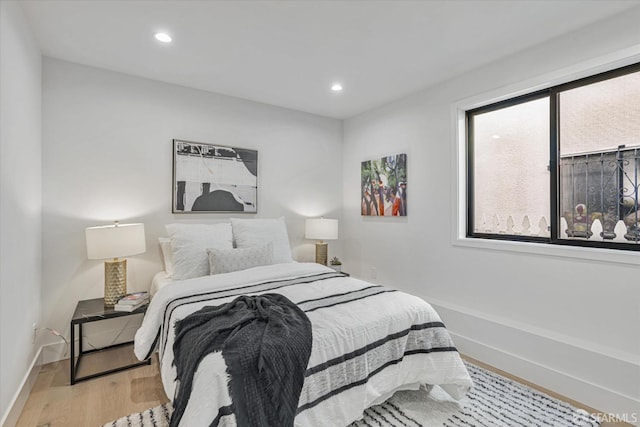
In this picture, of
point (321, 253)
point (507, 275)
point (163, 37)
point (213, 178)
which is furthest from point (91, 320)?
point (507, 275)

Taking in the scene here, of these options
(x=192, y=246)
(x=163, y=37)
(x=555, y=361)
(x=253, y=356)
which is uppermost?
(x=163, y=37)

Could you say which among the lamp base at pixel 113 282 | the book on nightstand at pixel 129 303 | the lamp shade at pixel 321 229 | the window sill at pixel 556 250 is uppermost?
the lamp shade at pixel 321 229

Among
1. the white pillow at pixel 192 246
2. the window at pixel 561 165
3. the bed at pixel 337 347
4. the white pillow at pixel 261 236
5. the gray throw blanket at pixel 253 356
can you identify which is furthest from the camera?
the white pillow at pixel 261 236

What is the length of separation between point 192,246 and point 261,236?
0.67m

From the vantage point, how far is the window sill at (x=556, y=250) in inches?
79.3

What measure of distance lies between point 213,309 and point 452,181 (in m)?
2.38

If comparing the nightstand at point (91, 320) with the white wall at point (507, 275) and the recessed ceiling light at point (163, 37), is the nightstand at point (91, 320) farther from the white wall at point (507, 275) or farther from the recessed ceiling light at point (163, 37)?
the white wall at point (507, 275)

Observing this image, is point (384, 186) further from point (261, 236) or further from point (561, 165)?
point (561, 165)

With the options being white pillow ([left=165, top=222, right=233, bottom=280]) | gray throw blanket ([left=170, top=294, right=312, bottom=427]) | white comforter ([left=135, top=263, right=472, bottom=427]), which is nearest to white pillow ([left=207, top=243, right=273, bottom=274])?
white pillow ([left=165, top=222, right=233, bottom=280])

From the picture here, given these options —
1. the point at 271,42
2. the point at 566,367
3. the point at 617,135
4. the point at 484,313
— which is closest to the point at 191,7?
the point at 271,42

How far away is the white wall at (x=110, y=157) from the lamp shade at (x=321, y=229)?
1.87ft

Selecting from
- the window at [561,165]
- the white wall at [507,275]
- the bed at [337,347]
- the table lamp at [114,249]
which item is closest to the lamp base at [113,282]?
the table lamp at [114,249]

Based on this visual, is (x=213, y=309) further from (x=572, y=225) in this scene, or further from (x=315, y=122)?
(x=315, y=122)

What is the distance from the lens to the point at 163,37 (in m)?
2.31
